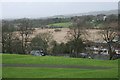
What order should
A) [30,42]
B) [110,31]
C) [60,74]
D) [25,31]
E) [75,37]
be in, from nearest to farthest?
[60,74], [110,31], [75,37], [25,31], [30,42]

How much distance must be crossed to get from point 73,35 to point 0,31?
13946 mm

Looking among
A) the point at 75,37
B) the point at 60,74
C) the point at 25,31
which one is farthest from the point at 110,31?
the point at 25,31

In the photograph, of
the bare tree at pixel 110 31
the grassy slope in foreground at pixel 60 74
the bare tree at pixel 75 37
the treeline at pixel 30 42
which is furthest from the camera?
the treeline at pixel 30 42

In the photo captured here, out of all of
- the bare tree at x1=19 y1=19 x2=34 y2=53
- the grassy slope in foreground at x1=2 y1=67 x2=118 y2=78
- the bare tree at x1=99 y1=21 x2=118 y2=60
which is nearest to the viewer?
the grassy slope in foreground at x1=2 y1=67 x2=118 y2=78

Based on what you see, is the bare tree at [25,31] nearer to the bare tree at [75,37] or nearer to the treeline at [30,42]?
the treeline at [30,42]

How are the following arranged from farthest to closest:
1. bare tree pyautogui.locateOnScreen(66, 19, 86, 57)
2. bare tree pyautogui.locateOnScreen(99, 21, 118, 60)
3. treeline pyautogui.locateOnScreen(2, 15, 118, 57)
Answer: treeline pyautogui.locateOnScreen(2, 15, 118, 57) < bare tree pyautogui.locateOnScreen(66, 19, 86, 57) < bare tree pyautogui.locateOnScreen(99, 21, 118, 60)

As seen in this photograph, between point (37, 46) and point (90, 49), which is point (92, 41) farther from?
point (37, 46)

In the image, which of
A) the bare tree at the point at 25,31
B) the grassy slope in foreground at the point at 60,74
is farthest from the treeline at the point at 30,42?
the grassy slope in foreground at the point at 60,74

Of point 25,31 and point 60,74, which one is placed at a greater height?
point 25,31

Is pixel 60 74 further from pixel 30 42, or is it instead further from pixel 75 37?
pixel 30 42

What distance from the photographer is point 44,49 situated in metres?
33.3

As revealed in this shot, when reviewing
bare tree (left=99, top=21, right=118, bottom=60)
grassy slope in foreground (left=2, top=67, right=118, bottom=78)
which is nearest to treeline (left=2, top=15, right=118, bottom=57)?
bare tree (left=99, top=21, right=118, bottom=60)

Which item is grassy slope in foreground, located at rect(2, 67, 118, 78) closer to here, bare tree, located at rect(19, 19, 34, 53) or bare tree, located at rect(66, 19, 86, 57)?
bare tree, located at rect(66, 19, 86, 57)

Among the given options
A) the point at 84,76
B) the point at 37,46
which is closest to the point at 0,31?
the point at 37,46
